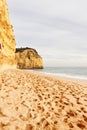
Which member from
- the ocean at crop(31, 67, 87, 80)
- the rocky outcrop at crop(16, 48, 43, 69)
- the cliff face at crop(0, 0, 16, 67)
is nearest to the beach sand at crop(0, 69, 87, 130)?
the cliff face at crop(0, 0, 16, 67)

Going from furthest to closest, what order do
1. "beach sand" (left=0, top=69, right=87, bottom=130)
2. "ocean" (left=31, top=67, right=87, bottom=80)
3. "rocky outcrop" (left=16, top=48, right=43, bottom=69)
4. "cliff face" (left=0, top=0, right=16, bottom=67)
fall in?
"rocky outcrop" (left=16, top=48, right=43, bottom=69)
"ocean" (left=31, top=67, right=87, bottom=80)
"cliff face" (left=0, top=0, right=16, bottom=67)
"beach sand" (left=0, top=69, right=87, bottom=130)

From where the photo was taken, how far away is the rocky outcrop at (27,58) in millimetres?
111500

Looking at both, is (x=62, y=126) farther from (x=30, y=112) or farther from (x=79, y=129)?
(x=30, y=112)

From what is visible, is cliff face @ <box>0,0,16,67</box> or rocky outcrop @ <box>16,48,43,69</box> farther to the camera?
rocky outcrop @ <box>16,48,43,69</box>

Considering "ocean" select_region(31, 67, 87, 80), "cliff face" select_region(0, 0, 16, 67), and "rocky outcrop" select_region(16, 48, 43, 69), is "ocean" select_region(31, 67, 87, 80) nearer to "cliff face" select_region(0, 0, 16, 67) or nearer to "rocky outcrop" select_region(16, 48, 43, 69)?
"cliff face" select_region(0, 0, 16, 67)

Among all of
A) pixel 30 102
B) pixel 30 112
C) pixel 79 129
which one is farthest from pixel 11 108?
pixel 79 129

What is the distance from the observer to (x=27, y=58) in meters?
115

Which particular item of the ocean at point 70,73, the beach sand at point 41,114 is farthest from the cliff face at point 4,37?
the beach sand at point 41,114

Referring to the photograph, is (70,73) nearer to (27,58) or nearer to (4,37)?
(4,37)

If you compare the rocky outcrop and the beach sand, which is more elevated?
the rocky outcrop

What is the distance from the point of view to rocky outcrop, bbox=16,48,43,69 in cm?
11150

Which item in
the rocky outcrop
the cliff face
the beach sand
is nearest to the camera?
the beach sand

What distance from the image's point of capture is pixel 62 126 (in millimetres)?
5590

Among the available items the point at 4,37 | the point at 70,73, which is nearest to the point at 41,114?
the point at 4,37
